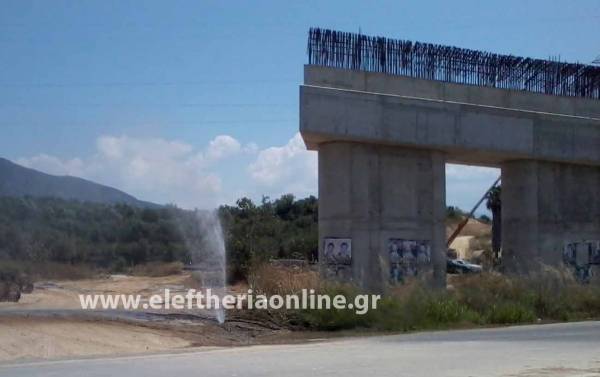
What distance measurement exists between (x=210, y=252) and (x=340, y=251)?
479 cm

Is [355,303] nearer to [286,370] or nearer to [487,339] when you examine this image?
[487,339]

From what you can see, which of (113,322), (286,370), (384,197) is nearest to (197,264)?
(384,197)

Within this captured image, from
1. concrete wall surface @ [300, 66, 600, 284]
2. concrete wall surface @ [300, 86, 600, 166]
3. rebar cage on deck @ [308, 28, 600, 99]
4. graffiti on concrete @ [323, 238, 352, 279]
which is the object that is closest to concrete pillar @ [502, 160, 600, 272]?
concrete wall surface @ [300, 66, 600, 284]

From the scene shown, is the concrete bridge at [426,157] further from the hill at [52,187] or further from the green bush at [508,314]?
the hill at [52,187]

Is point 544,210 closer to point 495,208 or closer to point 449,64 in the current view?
point 449,64

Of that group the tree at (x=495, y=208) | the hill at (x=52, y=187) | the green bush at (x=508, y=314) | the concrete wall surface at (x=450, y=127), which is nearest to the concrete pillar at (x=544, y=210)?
the concrete wall surface at (x=450, y=127)

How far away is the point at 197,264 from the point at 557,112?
16320mm

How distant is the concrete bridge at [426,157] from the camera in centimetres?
3098

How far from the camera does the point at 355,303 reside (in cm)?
2505

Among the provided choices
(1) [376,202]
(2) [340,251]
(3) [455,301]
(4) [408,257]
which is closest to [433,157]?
(1) [376,202]

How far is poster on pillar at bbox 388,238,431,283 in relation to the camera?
31469mm

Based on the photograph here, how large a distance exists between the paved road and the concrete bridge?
8.91m

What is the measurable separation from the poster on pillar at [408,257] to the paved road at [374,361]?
1011cm

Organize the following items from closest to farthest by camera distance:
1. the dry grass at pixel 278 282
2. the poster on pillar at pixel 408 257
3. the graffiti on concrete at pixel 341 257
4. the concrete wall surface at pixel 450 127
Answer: the dry grass at pixel 278 282
the concrete wall surface at pixel 450 127
the graffiti on concrete at pixel 341 257
the poster on pillar at pixel 408 257
